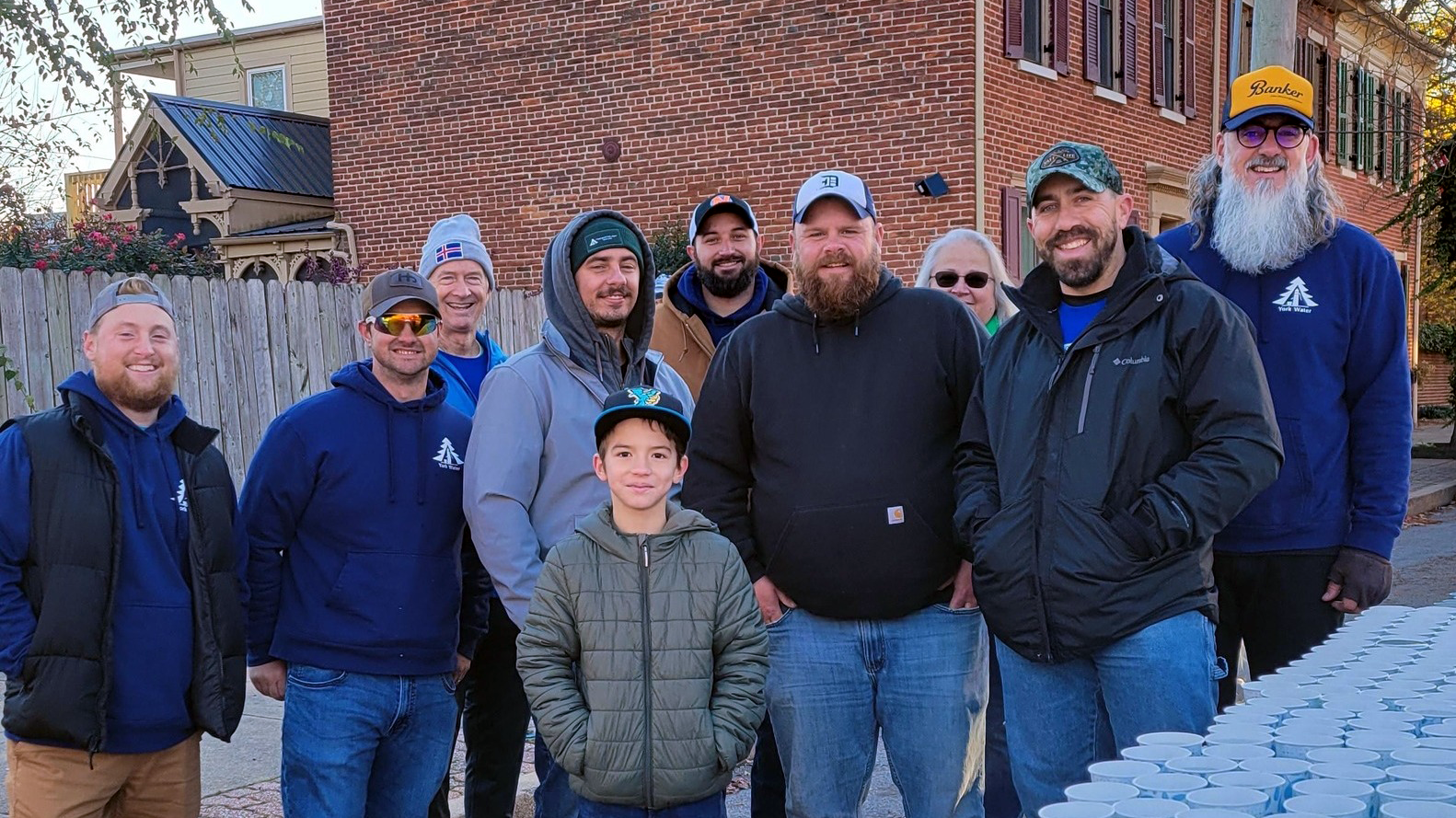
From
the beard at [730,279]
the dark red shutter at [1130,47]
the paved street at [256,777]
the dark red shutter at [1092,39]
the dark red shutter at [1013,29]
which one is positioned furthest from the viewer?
the dark red shutter at [1130,47]

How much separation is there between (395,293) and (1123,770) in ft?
8.68

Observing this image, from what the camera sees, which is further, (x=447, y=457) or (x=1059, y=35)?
(x=1059, y=35)

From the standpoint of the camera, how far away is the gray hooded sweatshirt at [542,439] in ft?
12.4

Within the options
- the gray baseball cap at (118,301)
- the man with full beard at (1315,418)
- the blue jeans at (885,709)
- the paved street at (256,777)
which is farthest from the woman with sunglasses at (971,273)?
the gray baseball cap at (118,301)

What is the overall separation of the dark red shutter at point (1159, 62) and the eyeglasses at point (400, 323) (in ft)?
49.0

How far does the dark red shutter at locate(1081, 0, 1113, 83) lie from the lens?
15.5 meters

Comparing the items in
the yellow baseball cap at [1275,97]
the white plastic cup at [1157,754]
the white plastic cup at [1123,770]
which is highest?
the yellow baseball cap at [1275,97]

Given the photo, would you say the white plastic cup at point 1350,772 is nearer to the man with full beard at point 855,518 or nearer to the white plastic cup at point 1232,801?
the white plastic cup at point 1232,801

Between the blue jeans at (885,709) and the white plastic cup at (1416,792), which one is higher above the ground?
the white plastic cup at (1416,792)

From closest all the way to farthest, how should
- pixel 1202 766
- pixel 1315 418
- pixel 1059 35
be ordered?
pixel 1202 766, pixel 1315 418, pixel 1059 35

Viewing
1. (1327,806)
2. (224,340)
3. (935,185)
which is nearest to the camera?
(1327,806)

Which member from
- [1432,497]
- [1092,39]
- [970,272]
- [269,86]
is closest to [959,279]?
[970,272]

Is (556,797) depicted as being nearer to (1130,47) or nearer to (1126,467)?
(1126,467)

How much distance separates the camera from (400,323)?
3.99 metres
